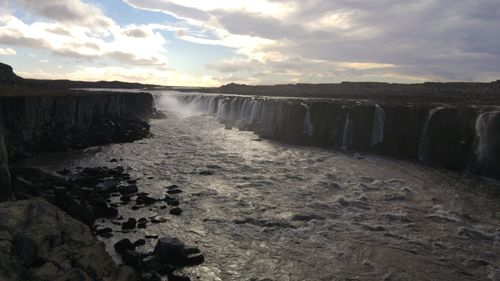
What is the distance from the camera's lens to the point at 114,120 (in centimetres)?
4697

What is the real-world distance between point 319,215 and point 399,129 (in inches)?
803

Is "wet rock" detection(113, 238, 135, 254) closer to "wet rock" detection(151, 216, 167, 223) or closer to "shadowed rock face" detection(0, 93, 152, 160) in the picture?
"wet rock" detection(151, 216, 167, 223)

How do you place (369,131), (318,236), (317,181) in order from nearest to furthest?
(318,236) → (317,181) → (369,131)

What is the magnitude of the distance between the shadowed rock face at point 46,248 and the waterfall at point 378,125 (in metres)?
30.2

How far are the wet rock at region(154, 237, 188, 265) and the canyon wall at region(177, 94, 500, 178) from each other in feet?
→ 73.6

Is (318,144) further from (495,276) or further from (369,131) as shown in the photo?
(495,276)

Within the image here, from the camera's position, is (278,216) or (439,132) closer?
(278,216)

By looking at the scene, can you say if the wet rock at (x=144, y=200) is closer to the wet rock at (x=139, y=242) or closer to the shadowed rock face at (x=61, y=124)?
the wet rock at (x=139, y=242)

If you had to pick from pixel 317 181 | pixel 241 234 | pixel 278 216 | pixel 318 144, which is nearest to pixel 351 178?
pixel 317 181

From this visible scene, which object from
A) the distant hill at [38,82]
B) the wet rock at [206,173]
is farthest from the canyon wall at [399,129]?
→ the distant hill at [38,82]

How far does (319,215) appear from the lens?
1864 cm


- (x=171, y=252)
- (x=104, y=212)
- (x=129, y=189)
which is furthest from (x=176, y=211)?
(x=171, y=252)

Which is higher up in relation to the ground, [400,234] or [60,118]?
[60,118]

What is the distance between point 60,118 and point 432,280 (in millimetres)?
31885
